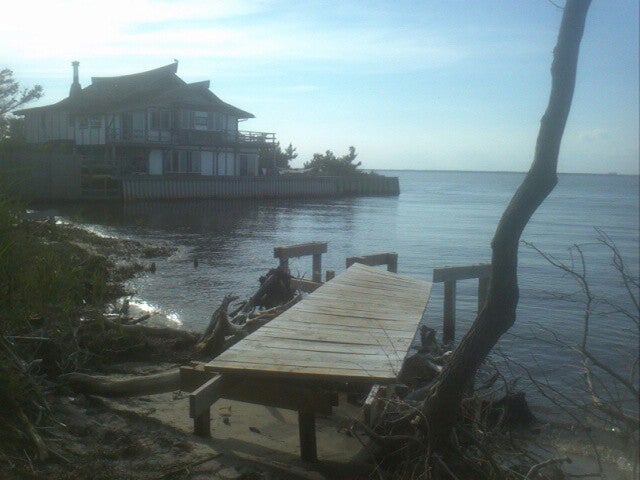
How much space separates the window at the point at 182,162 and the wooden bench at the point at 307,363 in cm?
5221

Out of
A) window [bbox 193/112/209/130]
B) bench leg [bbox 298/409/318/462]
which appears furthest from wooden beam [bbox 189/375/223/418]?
window [bbox 193/112/209/130]

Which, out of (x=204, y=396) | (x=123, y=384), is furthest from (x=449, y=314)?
(x=204, y=396)

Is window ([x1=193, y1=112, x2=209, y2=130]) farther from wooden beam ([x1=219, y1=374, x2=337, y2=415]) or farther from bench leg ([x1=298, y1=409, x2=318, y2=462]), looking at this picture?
bench leg ([x1=298, y1=409, x2=318, y2=462])

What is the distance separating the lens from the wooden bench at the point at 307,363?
604 cm

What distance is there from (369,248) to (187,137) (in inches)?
1157

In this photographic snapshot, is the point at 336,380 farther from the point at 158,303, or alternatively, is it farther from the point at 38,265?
the point at 158,303

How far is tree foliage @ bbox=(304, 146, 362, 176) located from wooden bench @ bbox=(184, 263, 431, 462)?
89738 millimetres

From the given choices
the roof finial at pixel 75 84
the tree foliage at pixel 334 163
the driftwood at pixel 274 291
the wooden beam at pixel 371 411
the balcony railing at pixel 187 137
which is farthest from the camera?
the tree foliage at pixel 334 163

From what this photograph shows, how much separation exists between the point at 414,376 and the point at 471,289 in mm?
12036

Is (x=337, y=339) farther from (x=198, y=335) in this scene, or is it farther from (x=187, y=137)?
(x=187, y=137)

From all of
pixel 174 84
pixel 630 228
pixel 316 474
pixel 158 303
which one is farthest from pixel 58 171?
pixel 316 474

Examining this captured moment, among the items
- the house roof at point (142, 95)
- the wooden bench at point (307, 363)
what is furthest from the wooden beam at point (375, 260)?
the house roof at point (142, 95)

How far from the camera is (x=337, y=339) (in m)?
7.27

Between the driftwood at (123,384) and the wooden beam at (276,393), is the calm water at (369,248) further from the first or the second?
the driftwood at (123,384)
